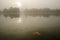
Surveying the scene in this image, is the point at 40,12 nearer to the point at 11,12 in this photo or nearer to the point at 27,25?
the point at 27,25

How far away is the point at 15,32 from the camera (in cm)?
123

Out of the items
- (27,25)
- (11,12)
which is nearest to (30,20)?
(27,25)

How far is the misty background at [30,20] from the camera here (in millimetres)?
1223

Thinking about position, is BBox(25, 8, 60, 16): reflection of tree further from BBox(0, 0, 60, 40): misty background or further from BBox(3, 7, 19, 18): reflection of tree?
BBox(3, 7, 19, 18): reflection of tree


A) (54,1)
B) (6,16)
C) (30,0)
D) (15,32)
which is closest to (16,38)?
(15,32)

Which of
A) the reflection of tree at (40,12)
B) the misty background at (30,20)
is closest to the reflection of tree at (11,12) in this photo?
the misty background at (30,20)

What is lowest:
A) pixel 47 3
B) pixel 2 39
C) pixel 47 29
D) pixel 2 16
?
pixel 2 39

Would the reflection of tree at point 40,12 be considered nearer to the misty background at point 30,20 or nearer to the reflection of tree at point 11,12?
the misty background at point 30,20

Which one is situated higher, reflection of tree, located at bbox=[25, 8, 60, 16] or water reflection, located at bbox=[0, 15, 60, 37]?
reflection of tree, located at bbox=[25, 8, 60, 16]

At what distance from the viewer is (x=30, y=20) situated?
1.23 meters

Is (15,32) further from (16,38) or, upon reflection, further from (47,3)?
(47,3)

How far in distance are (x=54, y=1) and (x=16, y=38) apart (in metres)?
0.55

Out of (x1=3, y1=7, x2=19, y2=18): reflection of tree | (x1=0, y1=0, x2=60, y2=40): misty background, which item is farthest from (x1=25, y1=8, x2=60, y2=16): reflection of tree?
(x1=3, y1=7, x2=19, y2=18): reflection of tree

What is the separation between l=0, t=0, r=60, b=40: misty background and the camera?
1.22 metres
